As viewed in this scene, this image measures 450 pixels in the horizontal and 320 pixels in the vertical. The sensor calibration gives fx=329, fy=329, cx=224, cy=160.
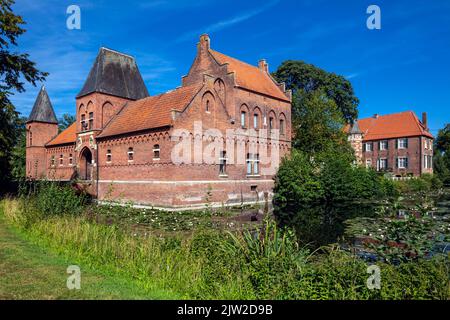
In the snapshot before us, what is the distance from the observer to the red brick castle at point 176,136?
872 inches

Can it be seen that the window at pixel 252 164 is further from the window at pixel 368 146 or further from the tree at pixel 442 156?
the tree at pixel 442 156

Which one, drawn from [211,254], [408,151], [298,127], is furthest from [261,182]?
[408,151]

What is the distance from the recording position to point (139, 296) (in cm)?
563

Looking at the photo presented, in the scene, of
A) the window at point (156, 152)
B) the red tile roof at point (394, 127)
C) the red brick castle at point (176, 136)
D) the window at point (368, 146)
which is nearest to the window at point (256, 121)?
the red brick castle at point (176, 136)

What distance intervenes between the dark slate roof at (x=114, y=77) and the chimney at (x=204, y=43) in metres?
7.07

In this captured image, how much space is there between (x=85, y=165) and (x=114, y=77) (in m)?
8.75

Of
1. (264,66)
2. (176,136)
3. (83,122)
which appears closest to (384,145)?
(264,66)

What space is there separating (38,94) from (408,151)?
54.1 m

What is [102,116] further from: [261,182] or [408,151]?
[408,151]

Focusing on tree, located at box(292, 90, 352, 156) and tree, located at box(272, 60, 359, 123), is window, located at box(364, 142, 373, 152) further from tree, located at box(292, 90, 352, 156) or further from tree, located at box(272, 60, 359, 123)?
tree, located at box(292, 90, 352, 156)

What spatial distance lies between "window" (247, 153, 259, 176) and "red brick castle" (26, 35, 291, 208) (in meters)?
0.09

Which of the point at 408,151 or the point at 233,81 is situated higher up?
the point at 233,81

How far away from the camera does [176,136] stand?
70.5ft
